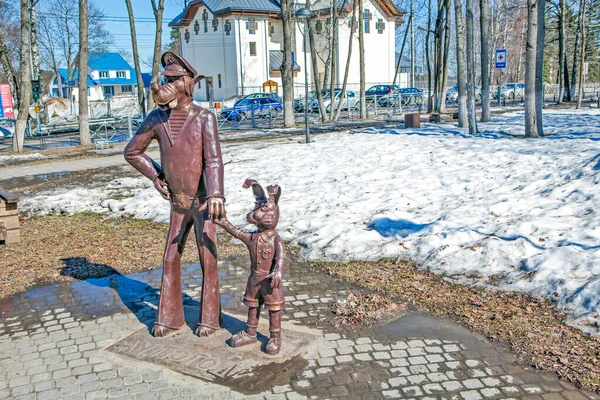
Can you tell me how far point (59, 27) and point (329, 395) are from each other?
57.6m

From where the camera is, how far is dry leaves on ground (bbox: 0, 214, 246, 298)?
6867 millimetres

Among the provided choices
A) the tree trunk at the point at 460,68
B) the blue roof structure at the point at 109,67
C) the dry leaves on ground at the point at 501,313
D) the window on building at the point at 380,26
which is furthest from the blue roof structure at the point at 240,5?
the dry leaves on ground at the point at 501,313

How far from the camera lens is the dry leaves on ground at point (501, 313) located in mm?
4316

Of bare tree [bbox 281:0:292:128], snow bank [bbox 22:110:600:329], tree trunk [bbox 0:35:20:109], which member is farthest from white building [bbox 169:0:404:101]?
snow bank [bbox 22:110:600:329]

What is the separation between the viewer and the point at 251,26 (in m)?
50.3

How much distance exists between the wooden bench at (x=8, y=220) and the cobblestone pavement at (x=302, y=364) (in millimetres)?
2354

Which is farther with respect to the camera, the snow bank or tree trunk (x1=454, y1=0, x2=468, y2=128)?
tree trunk (x1=454, y1=0, x2=468, y2=128)

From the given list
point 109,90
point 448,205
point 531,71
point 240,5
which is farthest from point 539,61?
point 109,90

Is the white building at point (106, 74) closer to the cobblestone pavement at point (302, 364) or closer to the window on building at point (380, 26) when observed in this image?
the window on building at point (380, 26)

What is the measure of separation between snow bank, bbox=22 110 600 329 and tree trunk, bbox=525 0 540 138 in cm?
50

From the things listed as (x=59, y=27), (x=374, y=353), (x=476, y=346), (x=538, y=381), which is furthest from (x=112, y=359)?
(x=59, y=27)

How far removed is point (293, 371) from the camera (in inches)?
168

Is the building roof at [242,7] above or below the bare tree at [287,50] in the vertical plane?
above

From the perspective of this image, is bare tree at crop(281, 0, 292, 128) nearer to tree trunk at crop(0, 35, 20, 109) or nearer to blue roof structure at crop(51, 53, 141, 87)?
tree trunk at crop(0, 35, 20, 109)
